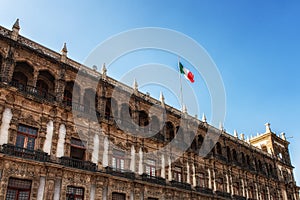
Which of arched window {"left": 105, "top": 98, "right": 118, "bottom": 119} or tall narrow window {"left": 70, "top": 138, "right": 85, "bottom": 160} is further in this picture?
arched window {"left": 105, "top": 98, "right": 118, "bottom": 119}

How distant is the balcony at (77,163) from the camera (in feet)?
67.7

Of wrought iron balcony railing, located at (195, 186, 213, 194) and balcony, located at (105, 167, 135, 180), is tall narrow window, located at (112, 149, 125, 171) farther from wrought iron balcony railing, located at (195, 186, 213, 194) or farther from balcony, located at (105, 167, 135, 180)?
wrought iron balcony railing, located at (195, 186, 213, 194)

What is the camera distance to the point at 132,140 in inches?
1037

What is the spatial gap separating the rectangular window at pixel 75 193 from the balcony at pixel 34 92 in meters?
6.63

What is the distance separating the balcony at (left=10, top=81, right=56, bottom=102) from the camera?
68.1 feet

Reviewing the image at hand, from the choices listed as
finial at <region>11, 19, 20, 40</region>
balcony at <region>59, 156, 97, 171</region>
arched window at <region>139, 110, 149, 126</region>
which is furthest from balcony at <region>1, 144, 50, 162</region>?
arched window at <region>139, 110, 149, 126</region>

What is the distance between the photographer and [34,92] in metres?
21.3

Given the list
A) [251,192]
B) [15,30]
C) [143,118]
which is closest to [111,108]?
[143,118]

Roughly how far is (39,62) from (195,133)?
61.9ft

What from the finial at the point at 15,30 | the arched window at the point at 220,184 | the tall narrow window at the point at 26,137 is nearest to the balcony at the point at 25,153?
the tall narrow window at the point at 26,137

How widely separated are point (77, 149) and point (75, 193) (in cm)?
333

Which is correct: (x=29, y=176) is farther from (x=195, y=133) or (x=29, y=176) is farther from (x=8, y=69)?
(x=195, y=133)

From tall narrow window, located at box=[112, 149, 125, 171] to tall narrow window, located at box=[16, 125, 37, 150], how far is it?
6826 millimetres

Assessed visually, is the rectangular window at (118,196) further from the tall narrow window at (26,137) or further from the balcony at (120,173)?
the tall narrow window at (26,137)
